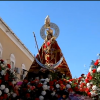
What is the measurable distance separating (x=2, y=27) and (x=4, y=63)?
8350mm

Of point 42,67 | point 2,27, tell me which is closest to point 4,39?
point 2,27

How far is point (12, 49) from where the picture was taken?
15.1 meters

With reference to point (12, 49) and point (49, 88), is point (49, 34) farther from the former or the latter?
point (12, 49)

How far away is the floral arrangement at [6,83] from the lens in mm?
5074

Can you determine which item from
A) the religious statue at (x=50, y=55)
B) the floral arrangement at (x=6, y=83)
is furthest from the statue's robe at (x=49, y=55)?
the floral arrangement at (x=6, y=83)

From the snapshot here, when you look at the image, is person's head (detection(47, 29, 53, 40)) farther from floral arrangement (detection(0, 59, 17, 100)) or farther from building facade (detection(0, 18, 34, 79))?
building facade (detection(0, 18, 34, 79))

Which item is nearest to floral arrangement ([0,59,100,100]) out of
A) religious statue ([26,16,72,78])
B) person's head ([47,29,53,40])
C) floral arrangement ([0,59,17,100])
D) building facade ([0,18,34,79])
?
Answer: floral arrangement ([0,59,17,100])

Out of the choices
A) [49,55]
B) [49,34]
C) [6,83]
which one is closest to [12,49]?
[49,34]

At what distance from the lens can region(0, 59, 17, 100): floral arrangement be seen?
5.07m

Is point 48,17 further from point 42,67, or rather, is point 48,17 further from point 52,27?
point 42,67

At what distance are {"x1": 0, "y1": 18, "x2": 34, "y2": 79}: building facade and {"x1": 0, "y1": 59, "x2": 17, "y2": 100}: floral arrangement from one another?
805 centimetres

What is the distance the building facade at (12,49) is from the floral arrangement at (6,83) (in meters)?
8.05

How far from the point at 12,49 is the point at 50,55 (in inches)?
293

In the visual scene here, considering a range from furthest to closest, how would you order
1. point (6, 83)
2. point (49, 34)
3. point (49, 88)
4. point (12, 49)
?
point (12, 49) → point (49, 34) → point (49, 88) → point (6, 83)
